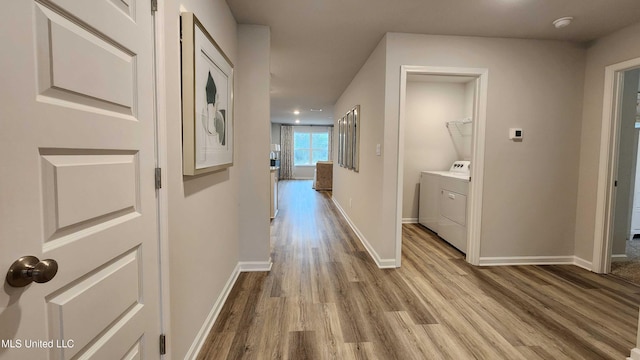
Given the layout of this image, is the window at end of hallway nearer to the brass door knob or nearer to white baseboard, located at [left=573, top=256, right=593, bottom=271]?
white baseboard, located at [left=573, top=256, right=593, bottom=271]

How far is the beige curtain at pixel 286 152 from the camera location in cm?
1231

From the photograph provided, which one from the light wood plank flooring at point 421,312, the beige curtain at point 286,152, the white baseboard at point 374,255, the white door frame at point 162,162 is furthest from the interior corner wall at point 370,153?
A: the beige curtain at point 286,152

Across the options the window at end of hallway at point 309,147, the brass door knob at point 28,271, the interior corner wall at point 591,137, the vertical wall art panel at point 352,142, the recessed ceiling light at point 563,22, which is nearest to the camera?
the brass door knob at point 28,271

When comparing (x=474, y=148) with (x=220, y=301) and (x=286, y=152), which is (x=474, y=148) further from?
(x=286, y=152)

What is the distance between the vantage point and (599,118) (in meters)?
2.97

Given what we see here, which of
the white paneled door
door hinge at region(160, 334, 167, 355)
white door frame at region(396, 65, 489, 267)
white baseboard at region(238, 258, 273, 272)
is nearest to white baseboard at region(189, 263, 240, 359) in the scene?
white baseboard at region(238, 258, 273, 272)

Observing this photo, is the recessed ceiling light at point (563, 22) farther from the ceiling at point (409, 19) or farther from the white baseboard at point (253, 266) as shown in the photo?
the white baseboard at point (253, 266)

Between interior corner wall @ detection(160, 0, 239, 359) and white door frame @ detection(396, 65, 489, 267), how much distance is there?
1.64 m

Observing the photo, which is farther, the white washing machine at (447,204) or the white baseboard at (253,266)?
the white washing machine at (447,204)

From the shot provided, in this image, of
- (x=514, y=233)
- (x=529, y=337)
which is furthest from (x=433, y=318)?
A: (x=514, y=233)

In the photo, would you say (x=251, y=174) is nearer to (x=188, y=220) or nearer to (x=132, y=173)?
(x=188, y=220)

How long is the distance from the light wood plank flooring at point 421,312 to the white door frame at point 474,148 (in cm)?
32

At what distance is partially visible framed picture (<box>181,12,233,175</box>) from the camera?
1485 millimetres

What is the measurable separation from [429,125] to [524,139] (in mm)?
2066
